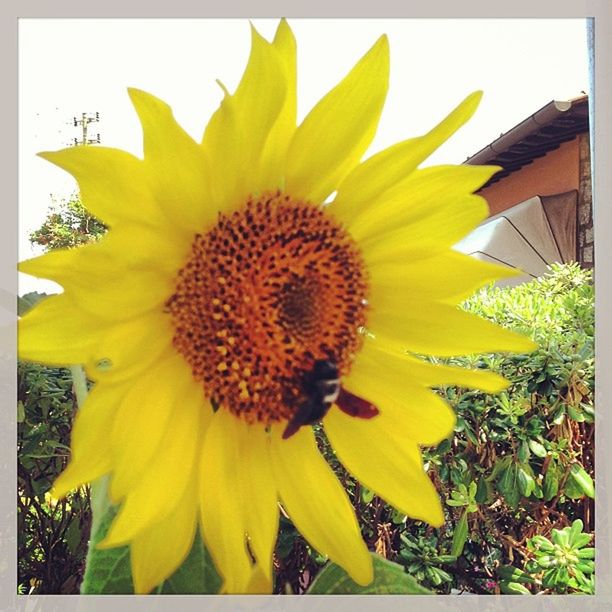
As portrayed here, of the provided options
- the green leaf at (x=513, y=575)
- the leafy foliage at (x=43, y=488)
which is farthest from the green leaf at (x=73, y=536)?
the green leaf at (x=513, y=575)

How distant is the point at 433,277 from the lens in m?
0.74

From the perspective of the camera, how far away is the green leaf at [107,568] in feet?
2.13

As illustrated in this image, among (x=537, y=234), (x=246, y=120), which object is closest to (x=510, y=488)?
(x=537, y=234)

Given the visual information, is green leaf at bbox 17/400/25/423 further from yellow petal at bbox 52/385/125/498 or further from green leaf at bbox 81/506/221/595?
yellow petal at bbox 52/385/125/498

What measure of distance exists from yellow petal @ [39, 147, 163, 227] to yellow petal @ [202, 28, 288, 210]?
0.21ft

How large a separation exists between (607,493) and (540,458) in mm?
124

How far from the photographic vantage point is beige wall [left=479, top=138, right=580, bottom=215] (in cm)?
110

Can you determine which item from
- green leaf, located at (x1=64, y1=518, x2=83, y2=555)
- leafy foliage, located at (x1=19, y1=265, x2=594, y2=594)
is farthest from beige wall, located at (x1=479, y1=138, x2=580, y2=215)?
green leaf, located at (x1=64, y1=518, x2=83, y2=555)

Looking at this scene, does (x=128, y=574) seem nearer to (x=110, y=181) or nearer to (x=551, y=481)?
(x=110, y=181)

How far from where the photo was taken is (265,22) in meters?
1.19

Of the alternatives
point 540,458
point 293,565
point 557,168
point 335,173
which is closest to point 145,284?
point 335,173

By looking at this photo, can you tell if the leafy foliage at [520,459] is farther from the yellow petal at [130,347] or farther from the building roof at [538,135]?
the yellow petal at [130,347]

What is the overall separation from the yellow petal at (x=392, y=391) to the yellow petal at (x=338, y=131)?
18cm

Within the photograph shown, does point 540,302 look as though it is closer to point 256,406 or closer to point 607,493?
point 607,493
